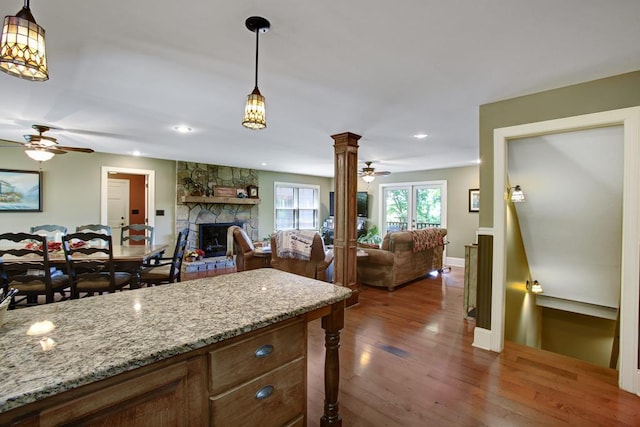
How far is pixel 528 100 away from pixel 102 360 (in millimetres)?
3335

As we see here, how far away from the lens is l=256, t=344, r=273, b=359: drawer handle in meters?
1.23

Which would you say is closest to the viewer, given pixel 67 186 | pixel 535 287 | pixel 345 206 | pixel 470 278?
pixel 470 278

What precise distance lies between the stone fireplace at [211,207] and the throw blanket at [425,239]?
4.06 m

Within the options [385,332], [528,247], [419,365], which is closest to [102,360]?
[419,365]

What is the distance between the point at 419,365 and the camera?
2463mm

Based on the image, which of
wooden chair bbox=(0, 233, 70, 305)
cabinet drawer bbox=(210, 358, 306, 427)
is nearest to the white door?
wooden chair bbox=(0, 233, 70, 305)

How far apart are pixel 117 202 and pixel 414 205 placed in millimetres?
7279

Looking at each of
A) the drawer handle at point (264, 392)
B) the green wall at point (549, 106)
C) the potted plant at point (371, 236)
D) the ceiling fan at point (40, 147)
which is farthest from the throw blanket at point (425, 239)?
the ceiling fan at point (40, 147)

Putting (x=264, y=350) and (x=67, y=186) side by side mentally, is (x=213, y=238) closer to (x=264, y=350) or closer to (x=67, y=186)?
(x=67, y=186)

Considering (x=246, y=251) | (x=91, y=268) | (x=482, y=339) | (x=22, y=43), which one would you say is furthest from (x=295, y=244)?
(x=22, y=43)

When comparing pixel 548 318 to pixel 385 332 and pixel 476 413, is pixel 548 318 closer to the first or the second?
pixel 385 332

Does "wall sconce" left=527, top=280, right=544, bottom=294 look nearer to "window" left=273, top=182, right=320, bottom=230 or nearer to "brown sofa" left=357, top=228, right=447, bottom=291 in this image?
"brown sofa" left=357, top=228, right=447, bottom=291

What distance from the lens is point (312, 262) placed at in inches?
178

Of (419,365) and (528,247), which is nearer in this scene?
(419,365)
